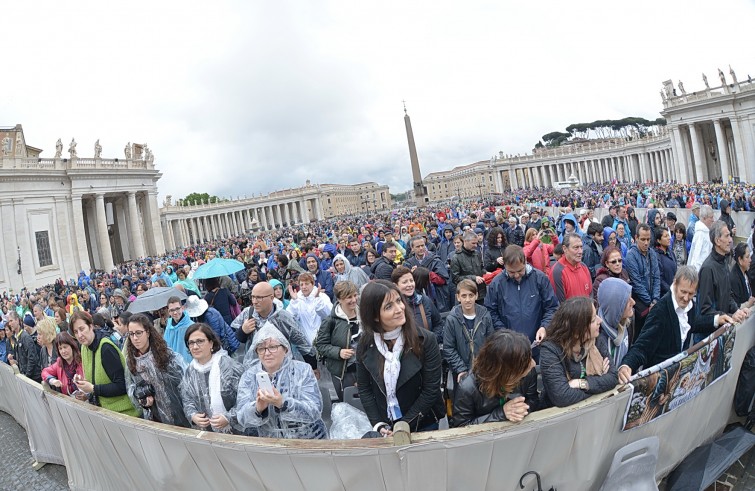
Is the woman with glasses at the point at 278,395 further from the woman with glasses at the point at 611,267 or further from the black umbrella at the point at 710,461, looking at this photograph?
the woman with glasses at the point at 611,267

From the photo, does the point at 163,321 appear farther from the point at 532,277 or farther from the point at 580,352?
the point at 580,352

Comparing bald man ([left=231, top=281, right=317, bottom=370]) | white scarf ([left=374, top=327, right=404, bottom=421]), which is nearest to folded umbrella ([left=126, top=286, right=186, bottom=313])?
bald man ([left=231, top=281, right=317, bottom=370])

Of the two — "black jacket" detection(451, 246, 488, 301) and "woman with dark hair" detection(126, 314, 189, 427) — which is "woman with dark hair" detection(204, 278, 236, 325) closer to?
"woman with dark hair" detection(126, 314, 189, 427)

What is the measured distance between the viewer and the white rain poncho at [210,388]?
3883 mm

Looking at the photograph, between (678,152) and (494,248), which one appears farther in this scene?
(678,152)

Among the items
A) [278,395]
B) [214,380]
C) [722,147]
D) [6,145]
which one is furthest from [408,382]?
[722,147]

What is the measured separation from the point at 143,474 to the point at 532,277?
Result: 3.87 m

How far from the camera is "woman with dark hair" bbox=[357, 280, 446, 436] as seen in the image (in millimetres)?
3342

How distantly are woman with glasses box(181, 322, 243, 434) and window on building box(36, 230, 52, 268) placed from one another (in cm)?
3707

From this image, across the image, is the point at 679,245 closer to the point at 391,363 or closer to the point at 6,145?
the point at 391,363

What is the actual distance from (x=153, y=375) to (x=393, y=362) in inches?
93.0

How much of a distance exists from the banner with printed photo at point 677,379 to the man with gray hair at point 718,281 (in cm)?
73

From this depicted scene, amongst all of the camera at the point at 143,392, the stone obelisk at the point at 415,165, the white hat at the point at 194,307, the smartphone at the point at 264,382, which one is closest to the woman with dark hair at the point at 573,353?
the smartphone at the point at 264,382

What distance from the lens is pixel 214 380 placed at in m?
3.92
